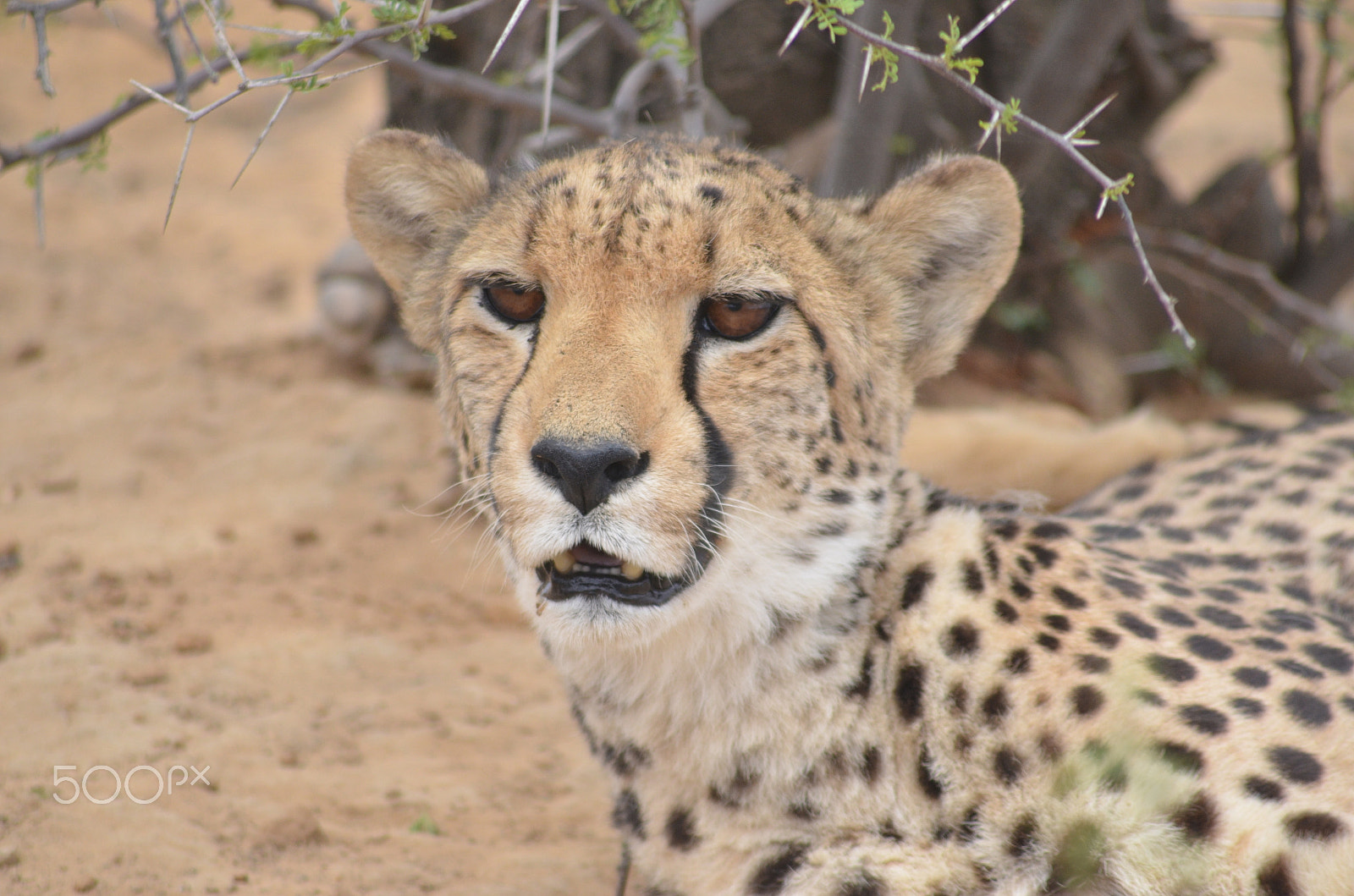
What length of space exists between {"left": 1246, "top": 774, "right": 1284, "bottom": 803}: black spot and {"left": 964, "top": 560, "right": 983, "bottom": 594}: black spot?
1.51 ft

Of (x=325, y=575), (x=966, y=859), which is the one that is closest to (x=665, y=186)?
(x=966, y=859)

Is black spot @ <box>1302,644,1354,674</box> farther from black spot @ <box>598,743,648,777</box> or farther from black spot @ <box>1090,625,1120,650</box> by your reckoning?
black spot @ <box>598,743,648,777</box>

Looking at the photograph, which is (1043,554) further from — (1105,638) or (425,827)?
(425,827)

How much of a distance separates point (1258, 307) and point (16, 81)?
6.70 meters

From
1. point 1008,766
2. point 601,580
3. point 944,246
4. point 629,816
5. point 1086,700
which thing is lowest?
point 629,816

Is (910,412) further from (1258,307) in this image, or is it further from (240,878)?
(1258,307)

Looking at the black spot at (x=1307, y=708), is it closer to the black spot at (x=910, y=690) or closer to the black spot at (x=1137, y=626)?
the black spot at (x=1137, y=626)

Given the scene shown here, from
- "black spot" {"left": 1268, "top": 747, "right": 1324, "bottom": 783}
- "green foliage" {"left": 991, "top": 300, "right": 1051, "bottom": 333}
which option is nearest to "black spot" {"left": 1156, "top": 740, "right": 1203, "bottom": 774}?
Answer: "black spot" {"left": 1268, "top": 747, "right": 1324, "bottom": 783}

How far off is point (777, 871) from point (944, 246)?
40.9 inches

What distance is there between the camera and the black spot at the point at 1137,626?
1908mm

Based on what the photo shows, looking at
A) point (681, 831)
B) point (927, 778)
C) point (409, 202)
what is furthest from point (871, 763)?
point (409, 202)

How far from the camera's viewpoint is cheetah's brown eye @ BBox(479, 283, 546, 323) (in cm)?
186

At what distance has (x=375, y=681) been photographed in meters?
3.02

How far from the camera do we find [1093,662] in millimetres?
1827
